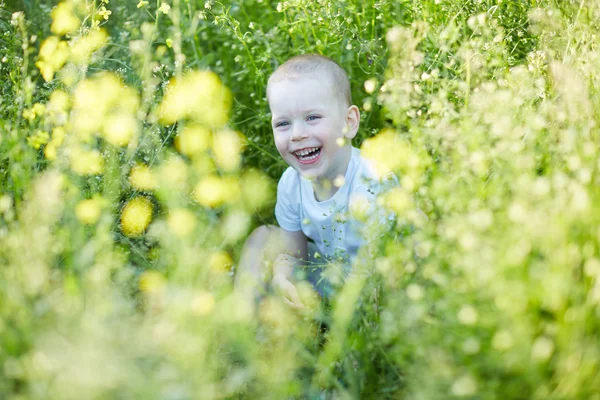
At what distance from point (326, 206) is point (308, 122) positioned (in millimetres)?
399

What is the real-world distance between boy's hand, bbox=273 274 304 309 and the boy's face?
46 centimetres

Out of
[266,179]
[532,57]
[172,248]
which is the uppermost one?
[532,57]

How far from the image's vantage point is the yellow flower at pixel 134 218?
228 cm

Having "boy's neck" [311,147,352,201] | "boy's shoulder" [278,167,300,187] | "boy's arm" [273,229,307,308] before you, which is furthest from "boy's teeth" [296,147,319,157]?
"boy's arm" [273,229,307,308]

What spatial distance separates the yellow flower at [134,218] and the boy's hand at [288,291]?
1.92 feet

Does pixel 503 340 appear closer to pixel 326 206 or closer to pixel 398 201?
pixel 398 201

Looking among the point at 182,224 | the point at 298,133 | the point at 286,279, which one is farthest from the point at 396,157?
the point at 286,279

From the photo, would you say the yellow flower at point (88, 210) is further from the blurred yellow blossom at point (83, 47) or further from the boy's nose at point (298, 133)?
the boy's nose at point (298, 133)

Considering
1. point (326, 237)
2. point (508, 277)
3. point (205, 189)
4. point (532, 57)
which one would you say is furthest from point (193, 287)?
point (532, 57)

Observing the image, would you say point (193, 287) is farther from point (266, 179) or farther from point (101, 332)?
point (266, 179)

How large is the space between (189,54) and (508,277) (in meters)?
2.63

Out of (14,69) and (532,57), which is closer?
(532,57)

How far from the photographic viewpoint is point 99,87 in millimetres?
2172

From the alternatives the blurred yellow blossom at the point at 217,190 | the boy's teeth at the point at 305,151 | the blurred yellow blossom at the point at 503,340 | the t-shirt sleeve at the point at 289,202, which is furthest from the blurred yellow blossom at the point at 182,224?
the t-shirt sleeve at the point at 289,202
